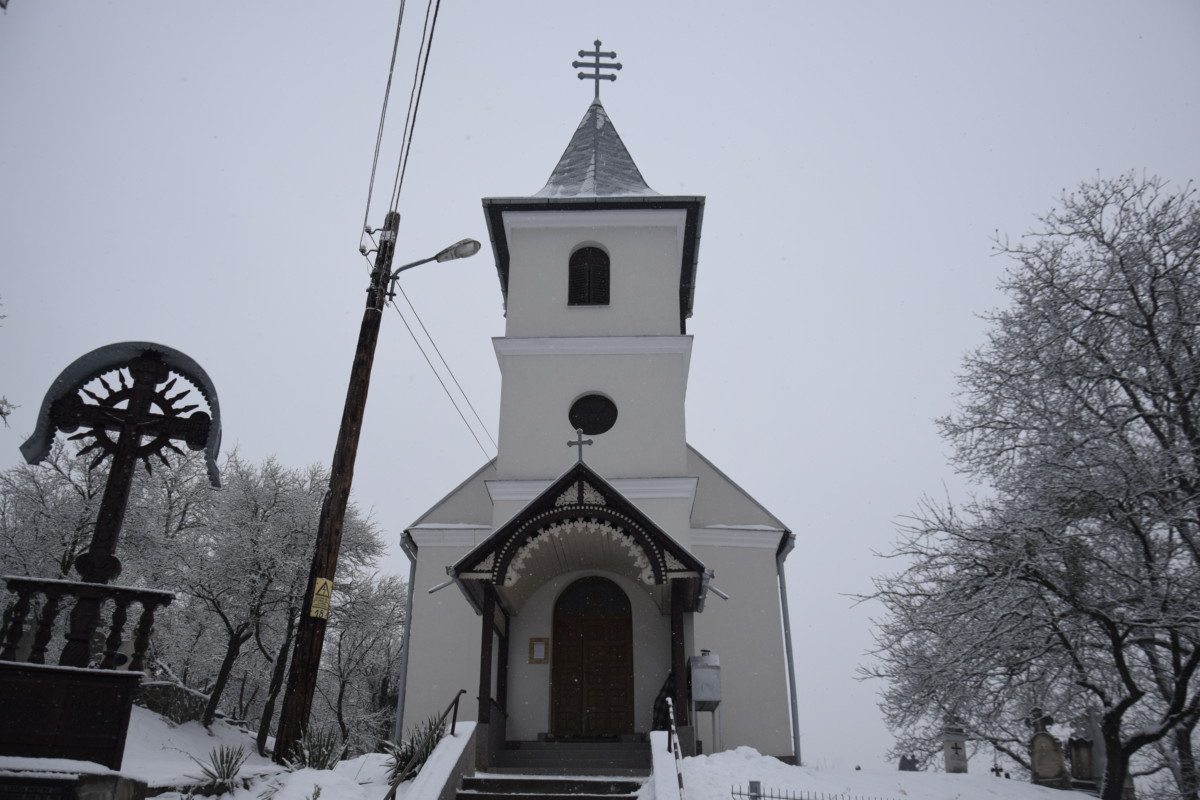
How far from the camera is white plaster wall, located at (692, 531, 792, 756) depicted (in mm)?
15109

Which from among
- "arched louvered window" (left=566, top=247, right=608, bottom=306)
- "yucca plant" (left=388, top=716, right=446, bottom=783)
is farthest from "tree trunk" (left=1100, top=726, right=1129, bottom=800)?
"arched louvered window" (left=566, top=247, right=608, bottom=306)

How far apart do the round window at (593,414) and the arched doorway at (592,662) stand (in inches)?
A: 119

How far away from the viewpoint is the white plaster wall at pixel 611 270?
17.8m

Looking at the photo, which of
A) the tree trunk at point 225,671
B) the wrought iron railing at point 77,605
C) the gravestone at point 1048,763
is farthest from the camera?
the tree trunk at point 225,671

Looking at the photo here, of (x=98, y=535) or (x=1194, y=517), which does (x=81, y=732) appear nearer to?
Answer: (x=98, y=535)

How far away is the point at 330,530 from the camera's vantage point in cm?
905

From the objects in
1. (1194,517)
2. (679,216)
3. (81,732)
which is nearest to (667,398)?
(679,216)

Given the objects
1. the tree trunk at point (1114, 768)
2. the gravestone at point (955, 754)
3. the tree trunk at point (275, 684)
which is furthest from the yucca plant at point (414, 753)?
the tree trunk at point (275, 684)

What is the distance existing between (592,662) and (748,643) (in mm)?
3007

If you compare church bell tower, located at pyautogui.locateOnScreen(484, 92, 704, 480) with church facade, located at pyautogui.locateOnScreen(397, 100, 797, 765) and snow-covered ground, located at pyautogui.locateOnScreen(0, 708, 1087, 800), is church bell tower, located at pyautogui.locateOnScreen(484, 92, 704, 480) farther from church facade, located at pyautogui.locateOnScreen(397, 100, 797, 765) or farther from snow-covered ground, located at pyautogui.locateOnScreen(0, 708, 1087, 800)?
snow-covered ground, located at pyautogui.locateOnScreen(0, 708, 1087, 800)

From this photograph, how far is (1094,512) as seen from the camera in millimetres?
12055

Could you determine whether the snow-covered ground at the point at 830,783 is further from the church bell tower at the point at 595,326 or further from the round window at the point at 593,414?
the round window at the point at 593,414

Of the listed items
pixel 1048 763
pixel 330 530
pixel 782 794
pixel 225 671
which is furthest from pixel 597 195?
pixel 225 671

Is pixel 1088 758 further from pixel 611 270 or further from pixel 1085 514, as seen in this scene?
pixel 611 270
